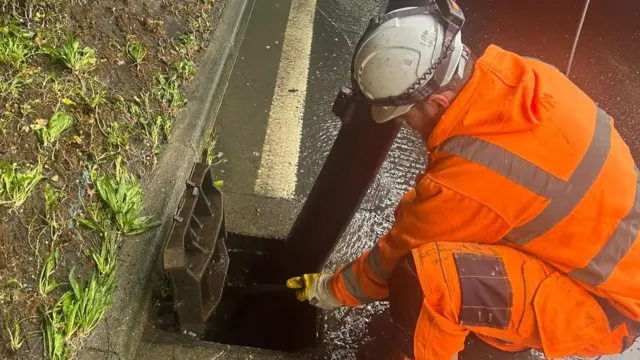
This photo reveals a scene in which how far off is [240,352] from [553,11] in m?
4.24

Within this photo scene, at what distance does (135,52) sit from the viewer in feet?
10.5

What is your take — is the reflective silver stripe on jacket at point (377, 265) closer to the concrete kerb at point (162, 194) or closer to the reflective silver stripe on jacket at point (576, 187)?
the reflective silver stripe on jacket at point (576, 187)

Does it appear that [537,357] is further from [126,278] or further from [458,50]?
[126,278]

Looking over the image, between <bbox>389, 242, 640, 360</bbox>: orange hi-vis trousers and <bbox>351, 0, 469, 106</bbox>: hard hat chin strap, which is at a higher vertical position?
<bbox>351, 0, 469, 106</bbox>: hard hat chin strap

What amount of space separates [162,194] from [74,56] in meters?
0.90

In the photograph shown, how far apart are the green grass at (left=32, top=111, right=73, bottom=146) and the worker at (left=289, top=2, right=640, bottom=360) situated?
1493 millimetres

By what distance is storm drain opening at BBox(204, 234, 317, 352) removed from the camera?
3115 millimetres

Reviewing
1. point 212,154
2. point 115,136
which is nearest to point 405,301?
point 115,136

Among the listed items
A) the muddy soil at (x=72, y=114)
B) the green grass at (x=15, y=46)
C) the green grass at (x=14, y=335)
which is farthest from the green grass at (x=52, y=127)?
the green grass at (x=14, y=335)

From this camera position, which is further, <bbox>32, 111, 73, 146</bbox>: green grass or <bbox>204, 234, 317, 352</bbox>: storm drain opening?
→ <bbox>204, 234, 317, 352</bbox>: storm drain opening

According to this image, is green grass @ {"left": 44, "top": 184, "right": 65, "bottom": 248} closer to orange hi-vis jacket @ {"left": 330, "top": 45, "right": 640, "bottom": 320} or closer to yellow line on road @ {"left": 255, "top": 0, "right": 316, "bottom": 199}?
yellow line on road @ {"left": 255, "top": 0, "right": 316, "bottom": 199}

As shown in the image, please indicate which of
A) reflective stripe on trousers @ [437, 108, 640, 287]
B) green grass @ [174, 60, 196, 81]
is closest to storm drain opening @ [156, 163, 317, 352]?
green grass @ [174, 60, 196, 81]

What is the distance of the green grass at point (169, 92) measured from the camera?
317 cm

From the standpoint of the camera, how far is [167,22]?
3.61m
